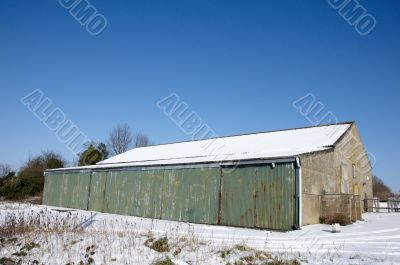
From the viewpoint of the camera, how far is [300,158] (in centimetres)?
1531

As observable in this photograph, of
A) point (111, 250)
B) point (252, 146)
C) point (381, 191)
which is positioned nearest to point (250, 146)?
point (252, 146)

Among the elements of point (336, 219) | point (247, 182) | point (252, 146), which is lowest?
point (336, 219)

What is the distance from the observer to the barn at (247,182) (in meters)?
15.5

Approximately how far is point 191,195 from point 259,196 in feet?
14.2

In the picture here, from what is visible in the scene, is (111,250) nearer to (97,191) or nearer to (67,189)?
(97,191)

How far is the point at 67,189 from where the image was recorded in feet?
99.2

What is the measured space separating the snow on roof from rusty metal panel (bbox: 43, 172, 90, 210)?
10.8 ft

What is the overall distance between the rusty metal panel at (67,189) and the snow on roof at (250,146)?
3.31m

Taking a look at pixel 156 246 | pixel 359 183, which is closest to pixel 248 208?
pixel 156 246

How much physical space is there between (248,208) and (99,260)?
9.76 metres

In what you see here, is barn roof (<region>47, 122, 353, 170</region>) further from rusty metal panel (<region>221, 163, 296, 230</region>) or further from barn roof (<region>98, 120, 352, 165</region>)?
rusty metal panel (<region>221, 163, 296, 230</region>)

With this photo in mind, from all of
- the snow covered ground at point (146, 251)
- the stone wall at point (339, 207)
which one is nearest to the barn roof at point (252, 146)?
the stone wall at point (339, 207)

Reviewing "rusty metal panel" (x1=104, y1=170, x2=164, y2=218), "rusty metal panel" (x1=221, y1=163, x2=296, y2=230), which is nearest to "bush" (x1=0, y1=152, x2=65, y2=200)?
"rusty metal panel" (x1=104, y1=170, x2=164, y2=218)

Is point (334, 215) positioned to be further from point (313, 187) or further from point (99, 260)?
point (99, 260)
